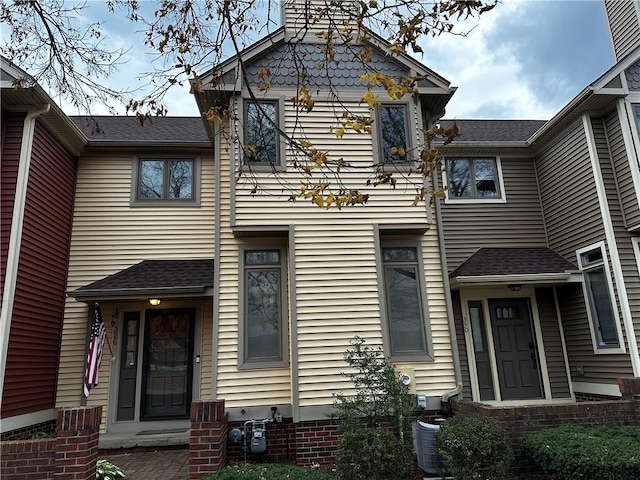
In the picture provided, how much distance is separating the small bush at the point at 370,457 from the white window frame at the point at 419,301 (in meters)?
1.96

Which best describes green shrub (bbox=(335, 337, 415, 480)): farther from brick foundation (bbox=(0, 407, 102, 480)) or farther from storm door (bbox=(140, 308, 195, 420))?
storm door (bbox=(140, 308, 195, 420))

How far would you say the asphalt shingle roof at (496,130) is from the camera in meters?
10.7

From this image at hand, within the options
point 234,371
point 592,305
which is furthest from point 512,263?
point 234,371

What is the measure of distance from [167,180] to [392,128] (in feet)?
15.5

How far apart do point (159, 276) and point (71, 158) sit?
3115mm

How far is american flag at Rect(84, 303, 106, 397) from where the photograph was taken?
7.68 meters

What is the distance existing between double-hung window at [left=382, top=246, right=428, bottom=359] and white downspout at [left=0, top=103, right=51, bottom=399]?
Result: 18.7 feet

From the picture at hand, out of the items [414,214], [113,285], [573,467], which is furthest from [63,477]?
[414,214]

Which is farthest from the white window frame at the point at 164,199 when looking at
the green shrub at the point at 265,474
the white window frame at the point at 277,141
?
the green shrub at the point at 265,474

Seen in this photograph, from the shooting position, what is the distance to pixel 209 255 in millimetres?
9078

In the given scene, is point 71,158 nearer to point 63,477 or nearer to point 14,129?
point 14,129

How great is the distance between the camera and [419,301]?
24.1 ft

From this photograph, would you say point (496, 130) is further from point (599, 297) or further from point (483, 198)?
point (599, 297)

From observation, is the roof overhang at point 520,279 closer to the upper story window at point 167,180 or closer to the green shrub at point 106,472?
the upper story window at point 167,180
